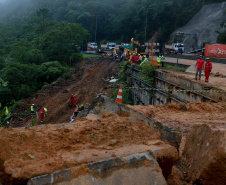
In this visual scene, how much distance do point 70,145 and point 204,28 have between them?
51083 millimetres

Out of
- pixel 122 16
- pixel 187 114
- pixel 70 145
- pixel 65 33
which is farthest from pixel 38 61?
pixel 70 145

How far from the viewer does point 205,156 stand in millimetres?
3854

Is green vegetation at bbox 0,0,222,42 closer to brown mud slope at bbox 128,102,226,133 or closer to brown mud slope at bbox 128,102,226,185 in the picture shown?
brown mud slope at bbox 128,102,226,133

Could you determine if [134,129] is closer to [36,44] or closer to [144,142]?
[144,142]

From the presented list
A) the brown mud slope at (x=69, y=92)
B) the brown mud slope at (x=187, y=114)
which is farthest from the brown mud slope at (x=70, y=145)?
the brown mud slope at (x=69, y=92)

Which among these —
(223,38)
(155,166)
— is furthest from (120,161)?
(223,38)

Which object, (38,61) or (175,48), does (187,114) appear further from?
(38,61)

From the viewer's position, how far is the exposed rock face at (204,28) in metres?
48.3

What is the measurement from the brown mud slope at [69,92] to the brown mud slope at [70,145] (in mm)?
16308

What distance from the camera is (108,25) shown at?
252ft

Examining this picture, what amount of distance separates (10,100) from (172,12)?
41.1 meters

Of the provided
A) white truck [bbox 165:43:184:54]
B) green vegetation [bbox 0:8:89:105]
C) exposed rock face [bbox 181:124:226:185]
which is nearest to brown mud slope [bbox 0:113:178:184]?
exposed rock face [bbox 181:124:226:185]

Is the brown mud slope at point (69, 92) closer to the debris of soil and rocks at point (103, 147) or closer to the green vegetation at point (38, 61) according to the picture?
the green vegetation at point (38, 61)

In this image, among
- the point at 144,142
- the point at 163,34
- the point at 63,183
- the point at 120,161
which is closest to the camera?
the point at 63,183
